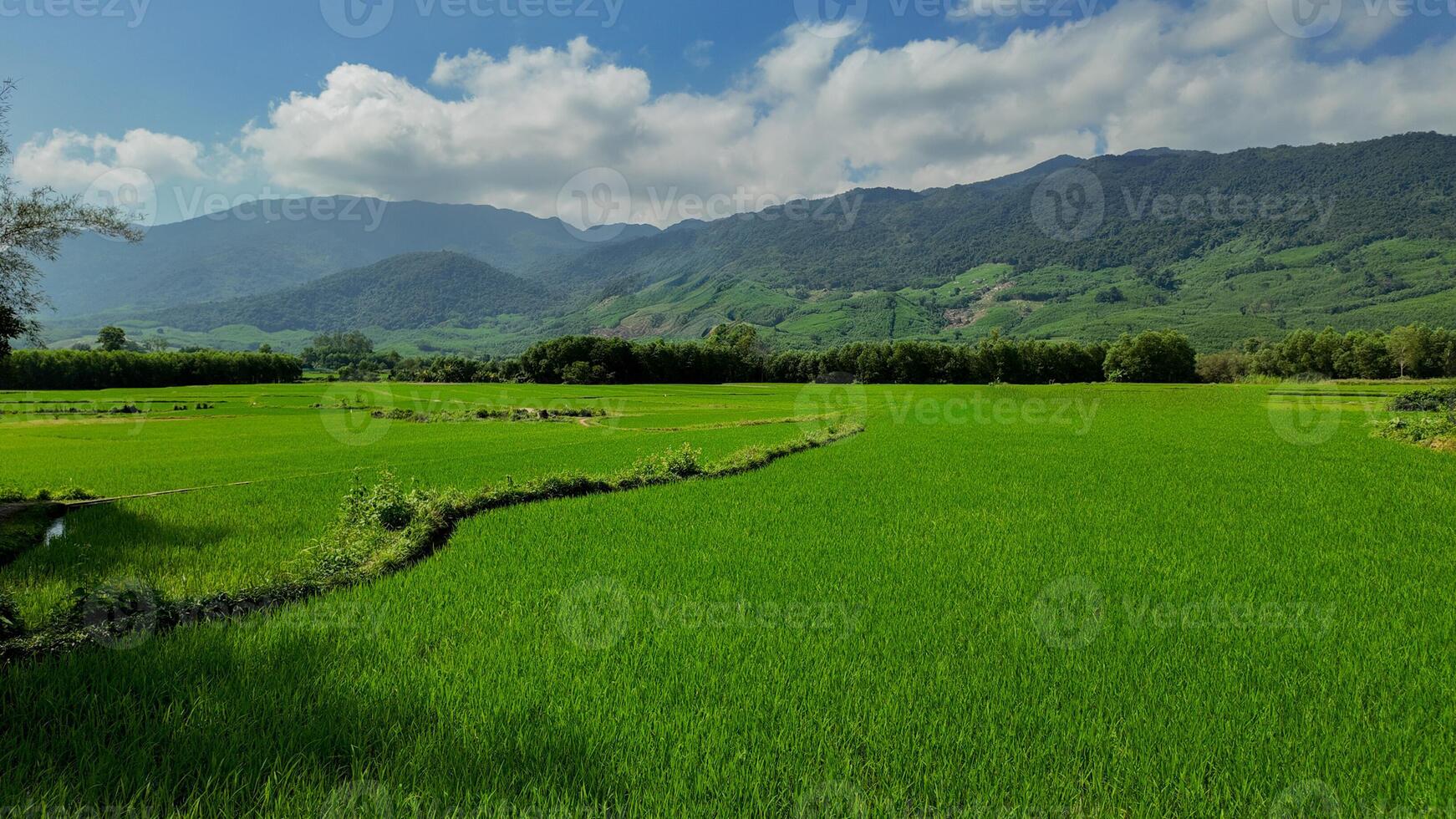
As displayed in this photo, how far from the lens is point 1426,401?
26312mm

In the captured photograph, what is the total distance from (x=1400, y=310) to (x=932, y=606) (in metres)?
258

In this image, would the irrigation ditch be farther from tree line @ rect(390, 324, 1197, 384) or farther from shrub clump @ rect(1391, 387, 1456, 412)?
tree line @ rect(390, 324, 1197, 384)

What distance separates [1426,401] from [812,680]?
121 ft

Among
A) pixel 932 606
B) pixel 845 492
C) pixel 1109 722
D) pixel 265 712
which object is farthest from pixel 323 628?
pixel 845 492

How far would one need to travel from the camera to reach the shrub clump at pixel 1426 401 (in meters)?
24.8

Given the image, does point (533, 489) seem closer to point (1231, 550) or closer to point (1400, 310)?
point (1231, 550)

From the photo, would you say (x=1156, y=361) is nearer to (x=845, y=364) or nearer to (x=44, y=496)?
(x=845, y=364)

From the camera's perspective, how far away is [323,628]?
5.56 meters

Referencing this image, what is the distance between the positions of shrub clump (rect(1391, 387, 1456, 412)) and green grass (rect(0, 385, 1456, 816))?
22815mm

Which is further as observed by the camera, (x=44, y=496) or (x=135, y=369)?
(x=135, y=369)

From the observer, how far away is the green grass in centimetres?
340

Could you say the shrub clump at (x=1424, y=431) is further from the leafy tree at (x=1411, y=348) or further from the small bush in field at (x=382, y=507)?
the leafy tree at (x=1411, y=348)
